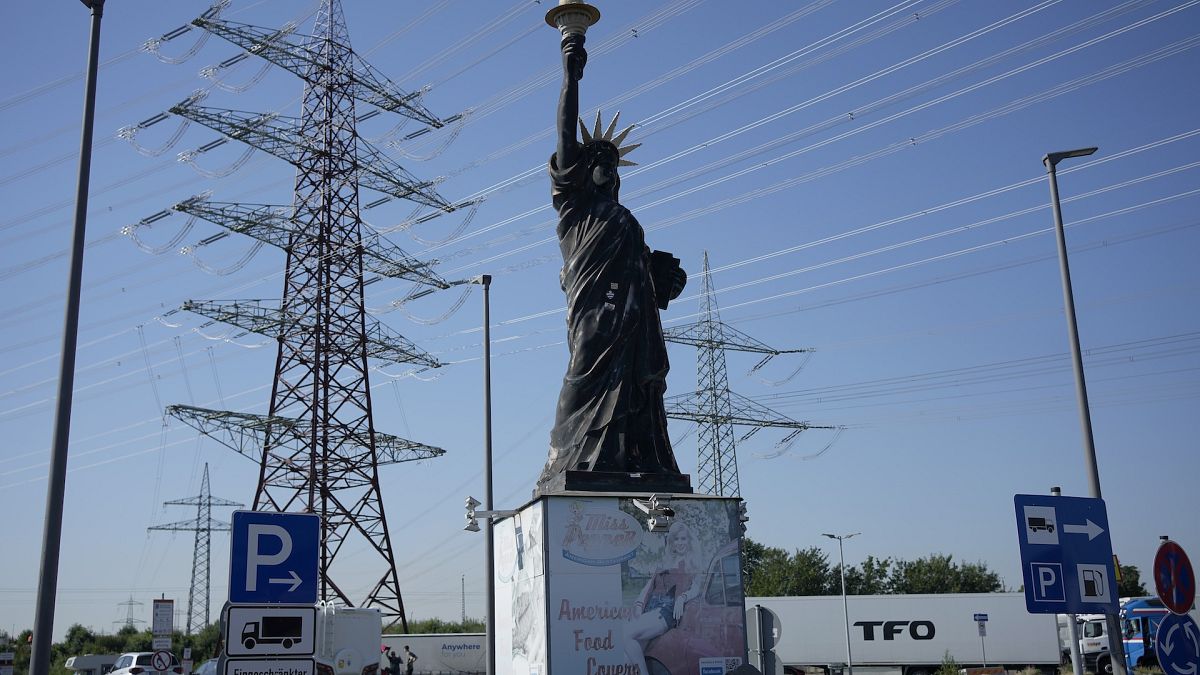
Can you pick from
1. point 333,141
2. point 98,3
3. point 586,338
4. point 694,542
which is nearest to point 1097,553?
point 694,542

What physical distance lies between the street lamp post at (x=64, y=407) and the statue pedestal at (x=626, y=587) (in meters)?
7.77

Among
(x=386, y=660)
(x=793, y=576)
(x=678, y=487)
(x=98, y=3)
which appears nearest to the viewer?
(x=98, y=3)

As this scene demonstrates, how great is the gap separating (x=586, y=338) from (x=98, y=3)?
934 cm

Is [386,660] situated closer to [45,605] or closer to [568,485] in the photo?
[568,485]

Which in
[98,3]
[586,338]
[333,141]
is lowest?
[586,338]

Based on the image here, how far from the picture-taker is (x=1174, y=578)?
1016 cm

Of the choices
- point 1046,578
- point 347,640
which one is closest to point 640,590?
point 1046,578

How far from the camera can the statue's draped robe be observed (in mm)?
18969

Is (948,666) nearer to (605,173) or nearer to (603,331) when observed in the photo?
(603,331)

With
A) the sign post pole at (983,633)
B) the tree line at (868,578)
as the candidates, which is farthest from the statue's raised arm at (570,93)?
the tree line at (868,578)

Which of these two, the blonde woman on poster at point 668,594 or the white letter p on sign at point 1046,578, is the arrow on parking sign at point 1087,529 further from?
the blonde woman on poster at point 668,594

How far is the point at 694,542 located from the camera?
18.2 metres

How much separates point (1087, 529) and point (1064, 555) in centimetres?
45

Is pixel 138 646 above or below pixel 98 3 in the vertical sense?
below
